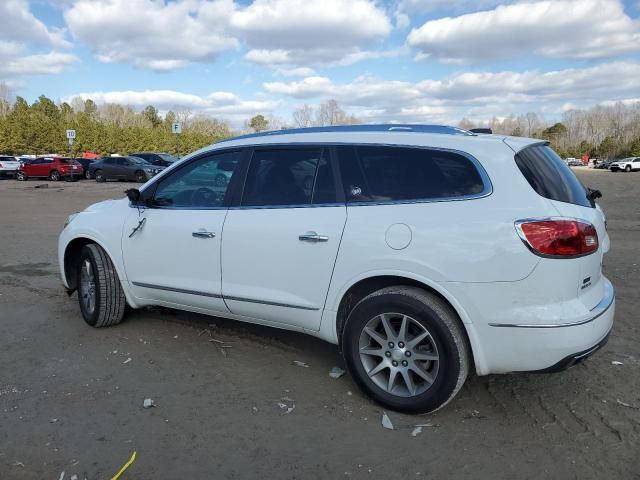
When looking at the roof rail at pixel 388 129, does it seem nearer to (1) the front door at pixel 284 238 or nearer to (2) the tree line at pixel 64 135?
(1) the front door at pixel 284 238

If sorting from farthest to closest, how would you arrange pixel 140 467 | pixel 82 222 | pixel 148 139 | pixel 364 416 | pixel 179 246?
pixel 148 139
pixel 82 222
pixel 179 246
pixel 364 416
pixel 140 467

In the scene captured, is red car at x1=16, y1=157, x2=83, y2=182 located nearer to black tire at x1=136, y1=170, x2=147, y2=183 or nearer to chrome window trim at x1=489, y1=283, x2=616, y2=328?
black tire at x1=136, y1=170, x2=147, y2=183

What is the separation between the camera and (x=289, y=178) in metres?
3.93

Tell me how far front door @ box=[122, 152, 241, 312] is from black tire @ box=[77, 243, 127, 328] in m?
0.24

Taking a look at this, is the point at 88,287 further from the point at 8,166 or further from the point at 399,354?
the point at 8,166

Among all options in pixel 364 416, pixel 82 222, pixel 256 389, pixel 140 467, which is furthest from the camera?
pixel 82 222

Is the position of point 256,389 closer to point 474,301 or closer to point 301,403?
point 301,403

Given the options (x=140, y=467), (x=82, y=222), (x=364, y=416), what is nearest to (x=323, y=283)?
(x=364, y=416)

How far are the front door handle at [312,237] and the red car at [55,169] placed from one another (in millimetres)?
33259

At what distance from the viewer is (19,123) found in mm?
55156

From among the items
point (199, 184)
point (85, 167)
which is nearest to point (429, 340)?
point (199, 184)

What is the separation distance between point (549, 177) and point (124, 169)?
30.6 meters

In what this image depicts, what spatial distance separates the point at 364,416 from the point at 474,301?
3.35 feet

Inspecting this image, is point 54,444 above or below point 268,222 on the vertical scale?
below
